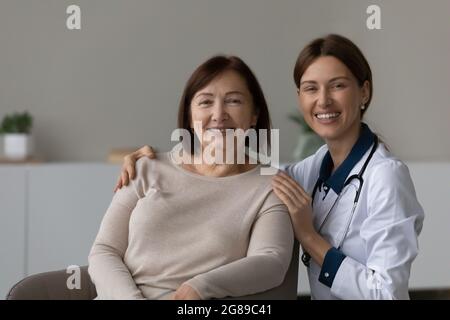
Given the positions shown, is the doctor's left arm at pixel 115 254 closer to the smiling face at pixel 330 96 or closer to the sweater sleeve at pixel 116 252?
the sweater sleeve at pixel 116 252

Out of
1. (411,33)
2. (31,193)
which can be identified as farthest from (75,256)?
(411,33)

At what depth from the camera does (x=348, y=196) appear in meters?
1.36

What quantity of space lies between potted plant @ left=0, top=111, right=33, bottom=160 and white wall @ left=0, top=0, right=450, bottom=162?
88 millimetres

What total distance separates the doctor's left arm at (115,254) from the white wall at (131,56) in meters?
1.48

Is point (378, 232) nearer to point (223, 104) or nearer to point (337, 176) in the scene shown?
point (337, 176)

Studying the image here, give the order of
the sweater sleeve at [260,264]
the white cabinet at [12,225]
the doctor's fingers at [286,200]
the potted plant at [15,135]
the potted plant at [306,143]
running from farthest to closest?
the potted plant at [306,143]
the potted plant at [15,135]
the white cabinet at [12,225]
the doctor's fingers at [286,200]
the sweater sleeve at [260,264]

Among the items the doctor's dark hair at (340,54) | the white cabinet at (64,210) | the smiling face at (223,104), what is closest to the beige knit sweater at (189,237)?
the smiling face at (223,104)

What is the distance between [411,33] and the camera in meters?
3.04

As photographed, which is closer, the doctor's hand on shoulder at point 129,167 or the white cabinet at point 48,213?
the doctor's hand on shoulder at point 129,167

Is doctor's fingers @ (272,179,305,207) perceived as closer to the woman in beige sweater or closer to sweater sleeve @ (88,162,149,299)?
the woman in beige sweater

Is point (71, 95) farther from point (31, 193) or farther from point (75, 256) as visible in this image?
point (75, 256)

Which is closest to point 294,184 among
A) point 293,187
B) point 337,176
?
point 293,187

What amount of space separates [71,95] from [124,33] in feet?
1.16

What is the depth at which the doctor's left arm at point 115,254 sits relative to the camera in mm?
1238
